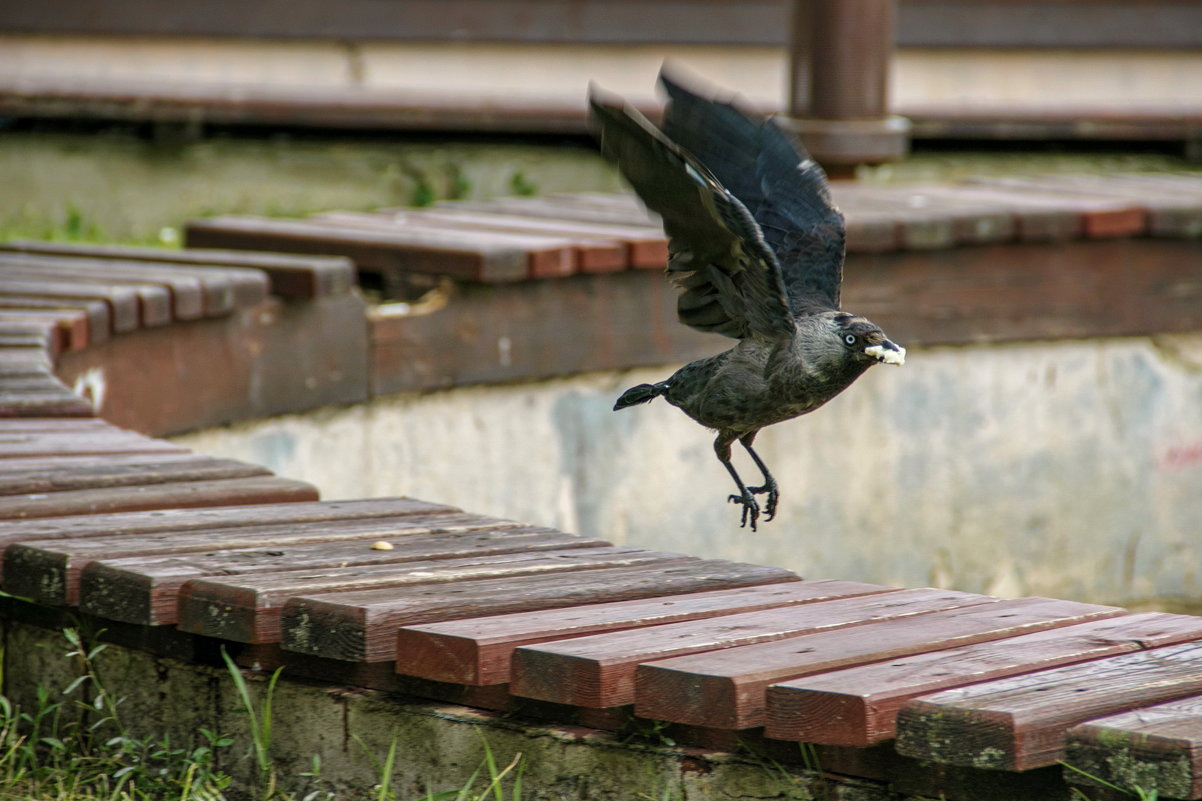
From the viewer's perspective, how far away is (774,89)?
371 inches

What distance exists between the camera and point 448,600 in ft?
8.90

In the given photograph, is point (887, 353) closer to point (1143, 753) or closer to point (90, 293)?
point (1143, 753)

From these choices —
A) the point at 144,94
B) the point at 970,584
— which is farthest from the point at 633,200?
the point at 144,94

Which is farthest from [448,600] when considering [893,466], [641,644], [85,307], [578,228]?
[893,466]

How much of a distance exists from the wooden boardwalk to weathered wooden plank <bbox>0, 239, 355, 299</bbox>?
1.16 m

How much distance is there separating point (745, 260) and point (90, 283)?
234 cm

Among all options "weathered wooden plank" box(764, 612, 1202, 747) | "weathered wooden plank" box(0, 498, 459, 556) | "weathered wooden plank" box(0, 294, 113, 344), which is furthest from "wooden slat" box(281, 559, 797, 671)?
"weathered wooden plank" box(0, 294, 113, 344)

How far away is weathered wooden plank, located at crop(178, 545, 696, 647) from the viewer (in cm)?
267

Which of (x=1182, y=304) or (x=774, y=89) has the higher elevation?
(x=774, y=89)

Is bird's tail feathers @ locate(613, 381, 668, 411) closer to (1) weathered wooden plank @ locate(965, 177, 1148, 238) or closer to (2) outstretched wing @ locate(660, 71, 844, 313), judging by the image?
(2) outstretched wing @ locate(660, 71, 844, 313)

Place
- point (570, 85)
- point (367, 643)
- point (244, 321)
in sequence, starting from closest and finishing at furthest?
1. point (367, 643)
2. point (244, 321)
3. point (570, 85)

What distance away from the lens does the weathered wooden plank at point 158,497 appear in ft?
10.6

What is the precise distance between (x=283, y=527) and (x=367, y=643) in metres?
0.65

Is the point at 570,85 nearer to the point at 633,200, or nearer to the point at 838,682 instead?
the point at 633,200
